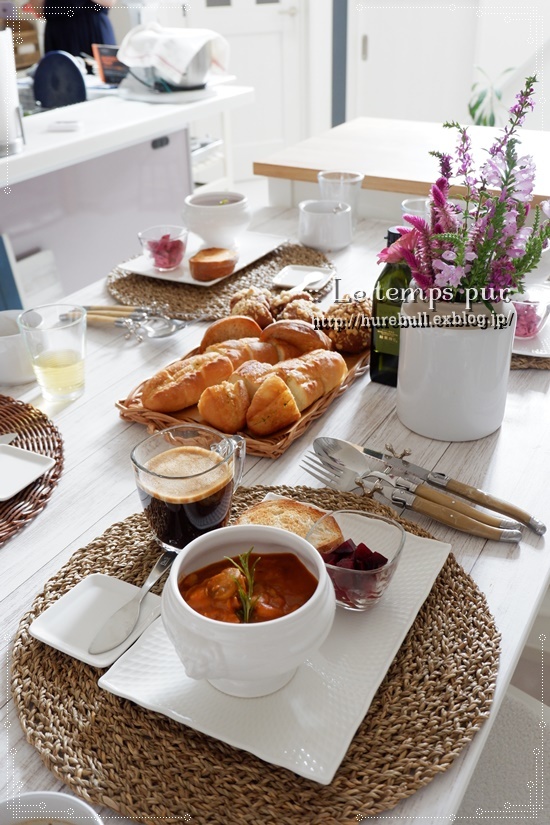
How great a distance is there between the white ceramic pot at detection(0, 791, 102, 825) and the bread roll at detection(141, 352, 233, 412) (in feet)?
1.91

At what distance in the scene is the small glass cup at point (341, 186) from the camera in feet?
5.52

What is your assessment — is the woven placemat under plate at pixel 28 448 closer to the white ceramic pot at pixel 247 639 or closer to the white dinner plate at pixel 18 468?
the white dinner plate at pixel 18 468

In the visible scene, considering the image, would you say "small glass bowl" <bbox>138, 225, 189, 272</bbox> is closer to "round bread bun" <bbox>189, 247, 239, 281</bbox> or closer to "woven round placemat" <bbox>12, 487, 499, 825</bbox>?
"round bread bun" <bbox>189, 247, 239, 281</bbox>

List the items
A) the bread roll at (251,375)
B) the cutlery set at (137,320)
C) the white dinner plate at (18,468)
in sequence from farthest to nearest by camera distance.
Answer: the cutlery set at (137,320) → the bread roll at (251,375) → the white dinner plate at (18,468)

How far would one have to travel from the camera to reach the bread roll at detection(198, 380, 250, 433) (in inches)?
39.3

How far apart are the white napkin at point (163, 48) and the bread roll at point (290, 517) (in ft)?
8.36

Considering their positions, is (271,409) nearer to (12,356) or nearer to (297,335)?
(297,335)

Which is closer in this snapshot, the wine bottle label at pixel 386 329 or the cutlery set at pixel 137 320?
the wine bottle label at pixel 386 329

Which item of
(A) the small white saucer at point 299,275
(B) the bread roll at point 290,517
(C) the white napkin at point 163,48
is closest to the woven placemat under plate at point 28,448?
(B) the bread roll at point 290,517

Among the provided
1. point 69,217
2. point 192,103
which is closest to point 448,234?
point 69,217

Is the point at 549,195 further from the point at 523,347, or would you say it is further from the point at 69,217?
the point at 69,217

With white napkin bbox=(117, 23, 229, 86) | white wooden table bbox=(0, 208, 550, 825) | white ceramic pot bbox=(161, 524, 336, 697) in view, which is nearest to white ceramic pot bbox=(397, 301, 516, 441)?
white wooden table bbox=(0, 208, 550, 825)

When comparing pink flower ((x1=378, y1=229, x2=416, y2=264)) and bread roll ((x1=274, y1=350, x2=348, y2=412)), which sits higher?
pink flower ((x1=378, y1=229, x2=416, y2=264))

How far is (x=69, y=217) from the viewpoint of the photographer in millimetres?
2629
